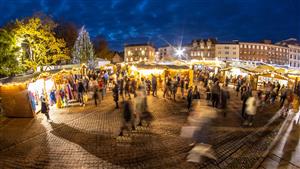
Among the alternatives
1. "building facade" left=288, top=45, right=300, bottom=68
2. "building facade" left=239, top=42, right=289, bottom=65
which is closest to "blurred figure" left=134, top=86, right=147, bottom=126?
"building facade" left=239, top=42, right=289, bottom=65

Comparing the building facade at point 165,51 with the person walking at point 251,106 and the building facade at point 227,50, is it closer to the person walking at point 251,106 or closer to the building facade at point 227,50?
the building facade at point 227,50

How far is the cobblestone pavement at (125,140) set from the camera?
25.0 ft

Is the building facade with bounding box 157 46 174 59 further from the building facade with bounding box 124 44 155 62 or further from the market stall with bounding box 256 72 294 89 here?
the market stall with bounding box 256 72 294 89

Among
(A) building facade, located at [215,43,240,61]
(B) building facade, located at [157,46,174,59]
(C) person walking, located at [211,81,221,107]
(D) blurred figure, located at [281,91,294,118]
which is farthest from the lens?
(B) building facade, located at [157,46,174,59]

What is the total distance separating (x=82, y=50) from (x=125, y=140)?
3437 centimetres

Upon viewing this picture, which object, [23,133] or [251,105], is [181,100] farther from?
[23,133]

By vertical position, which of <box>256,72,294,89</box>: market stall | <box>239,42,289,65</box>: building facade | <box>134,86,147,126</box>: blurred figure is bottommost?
<box>134,86,147,126</box>: blurred figure

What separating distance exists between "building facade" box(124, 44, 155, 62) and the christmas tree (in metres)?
49.9

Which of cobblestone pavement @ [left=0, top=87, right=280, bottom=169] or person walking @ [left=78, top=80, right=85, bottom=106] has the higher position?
person walking @ [left=78, top=80, right=85, bottom=106]

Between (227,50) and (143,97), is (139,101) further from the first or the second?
(227,50)

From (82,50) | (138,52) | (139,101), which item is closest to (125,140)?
(139,101)

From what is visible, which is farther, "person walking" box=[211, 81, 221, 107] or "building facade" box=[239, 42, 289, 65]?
"building facade" box=[239, 42, 289, 65]

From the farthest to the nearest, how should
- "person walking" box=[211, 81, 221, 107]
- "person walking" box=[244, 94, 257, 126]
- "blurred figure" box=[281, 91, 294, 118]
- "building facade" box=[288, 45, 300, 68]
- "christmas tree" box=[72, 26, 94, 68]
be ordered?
"building facade" box=[288, 45, 300, 68]
"christmas tree" box=[72, 26, 94, 68]
"person walking" box=[211, 81, 221, 107]
"blurred figure" box=[281, 91, 294, 118]
"person walking" box=[244, 94, 257, 126]

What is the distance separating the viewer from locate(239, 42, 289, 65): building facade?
8038 cm
